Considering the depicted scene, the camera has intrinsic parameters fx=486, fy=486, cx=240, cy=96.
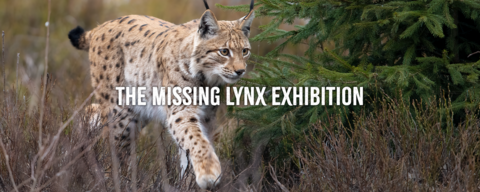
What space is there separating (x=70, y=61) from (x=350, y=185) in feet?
22.4

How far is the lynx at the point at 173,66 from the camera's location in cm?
387

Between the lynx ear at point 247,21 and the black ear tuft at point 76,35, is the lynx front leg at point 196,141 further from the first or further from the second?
the black ear tuft at point 76,35

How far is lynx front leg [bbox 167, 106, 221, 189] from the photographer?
3365 mm

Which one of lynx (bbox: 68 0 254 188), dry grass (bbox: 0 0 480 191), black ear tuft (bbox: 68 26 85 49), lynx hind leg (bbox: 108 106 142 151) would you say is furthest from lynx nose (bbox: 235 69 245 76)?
black ear tuft (bbox: 68 26 85 49)

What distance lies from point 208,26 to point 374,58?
54.8 inches

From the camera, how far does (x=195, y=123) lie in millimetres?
4043

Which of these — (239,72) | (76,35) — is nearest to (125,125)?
(76,35)

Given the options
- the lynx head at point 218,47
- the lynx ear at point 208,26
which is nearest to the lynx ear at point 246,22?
the lynx head at point 218,47

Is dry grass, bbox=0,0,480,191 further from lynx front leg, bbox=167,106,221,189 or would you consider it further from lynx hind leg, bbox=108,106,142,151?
lynx hind leg, bbox=108,106,142,151

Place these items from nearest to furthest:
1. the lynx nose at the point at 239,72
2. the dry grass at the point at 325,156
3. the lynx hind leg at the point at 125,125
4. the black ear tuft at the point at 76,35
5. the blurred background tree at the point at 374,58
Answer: the dry grass at the point at 325,156 < the blurred background tree at the point at 374,58 < the lynx nose at the point at 239,72 < the lynx hind leg at the point at 125,125 < the black ear tuft at the point at 76,35

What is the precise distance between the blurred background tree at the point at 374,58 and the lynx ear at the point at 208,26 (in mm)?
374

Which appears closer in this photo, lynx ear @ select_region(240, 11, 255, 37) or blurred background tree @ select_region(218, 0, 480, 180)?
blurred background tree @ select_region(218, 0, 480, 180)

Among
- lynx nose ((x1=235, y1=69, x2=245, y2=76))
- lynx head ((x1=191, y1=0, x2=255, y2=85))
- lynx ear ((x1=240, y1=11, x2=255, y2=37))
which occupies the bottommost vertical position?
lynx nose ((x1=235, y1=69, x2=245, y2=76))

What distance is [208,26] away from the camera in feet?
13.3
